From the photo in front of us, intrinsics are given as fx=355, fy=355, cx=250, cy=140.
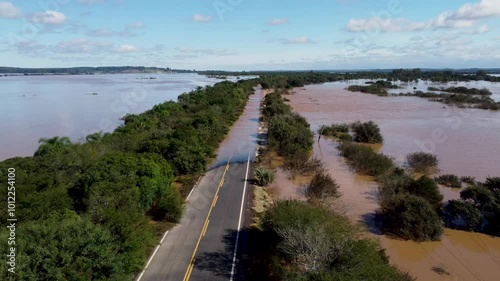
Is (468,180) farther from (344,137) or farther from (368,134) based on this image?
(344,137)

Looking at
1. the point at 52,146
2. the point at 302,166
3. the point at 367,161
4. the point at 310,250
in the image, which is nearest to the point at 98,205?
the point at 310,250

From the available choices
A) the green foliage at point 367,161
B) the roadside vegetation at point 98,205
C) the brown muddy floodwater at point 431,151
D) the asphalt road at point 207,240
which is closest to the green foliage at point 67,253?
the roadside vegetation at point 98,205

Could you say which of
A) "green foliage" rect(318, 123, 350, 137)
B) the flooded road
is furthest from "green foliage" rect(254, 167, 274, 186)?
"green foliage" rect(318, 123, 350, 137)

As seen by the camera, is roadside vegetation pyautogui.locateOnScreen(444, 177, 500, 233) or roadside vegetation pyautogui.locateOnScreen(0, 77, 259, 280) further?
roadside vegetation pyautogui.locateOnScreen(444, 177, 500, 233)

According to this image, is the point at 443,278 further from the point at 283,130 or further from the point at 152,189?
the point at 283,130

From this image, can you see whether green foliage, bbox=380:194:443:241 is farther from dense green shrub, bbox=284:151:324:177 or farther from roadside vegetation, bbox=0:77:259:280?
roadside vegetation, bbox=0:77:259:280

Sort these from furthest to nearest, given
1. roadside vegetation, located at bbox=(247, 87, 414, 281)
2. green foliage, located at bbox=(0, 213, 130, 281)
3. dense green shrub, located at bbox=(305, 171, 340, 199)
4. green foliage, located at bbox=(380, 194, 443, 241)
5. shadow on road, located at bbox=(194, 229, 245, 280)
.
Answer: dense green shrub, located at bbox=(305, 171, 340, 199)
green foliage, located at bbox=(380, 194, 443, 241)
shadow on road, located at bbox=(194, 229, 245, 280)
roadside vegetation, located at bbox=(247, 87, 414, 281)
green foliage, located at bbox=(0, 213, 130, 281)

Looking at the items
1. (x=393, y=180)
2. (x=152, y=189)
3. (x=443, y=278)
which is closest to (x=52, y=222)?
(x=152, y=189)
